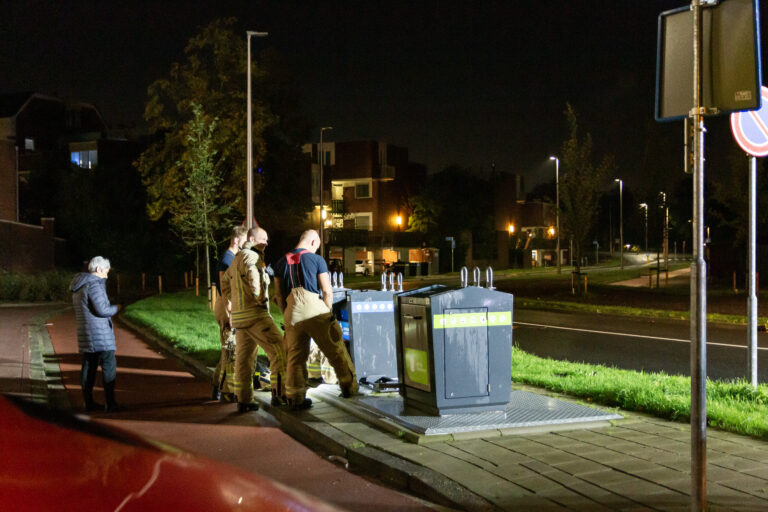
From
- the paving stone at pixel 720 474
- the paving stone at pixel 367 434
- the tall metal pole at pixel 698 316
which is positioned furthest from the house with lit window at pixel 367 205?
the tall metal pole at pixel 698 316

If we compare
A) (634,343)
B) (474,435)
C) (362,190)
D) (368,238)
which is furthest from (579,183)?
(362,190)

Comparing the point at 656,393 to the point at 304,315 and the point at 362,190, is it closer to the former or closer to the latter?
the point at 304,315

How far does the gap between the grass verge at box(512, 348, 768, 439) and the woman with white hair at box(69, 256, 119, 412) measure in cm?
485

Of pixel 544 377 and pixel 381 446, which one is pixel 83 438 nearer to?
pixel 381 446

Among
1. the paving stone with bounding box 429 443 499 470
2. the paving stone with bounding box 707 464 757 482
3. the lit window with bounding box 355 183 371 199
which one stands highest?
the lit window with bounding box 355 183 371 199

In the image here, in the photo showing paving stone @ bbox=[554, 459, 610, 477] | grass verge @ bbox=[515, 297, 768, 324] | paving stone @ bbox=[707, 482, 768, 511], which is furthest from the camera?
grass verge @ bbox=[515, 297, 768, 324]

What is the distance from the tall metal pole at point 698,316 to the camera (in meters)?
4.11

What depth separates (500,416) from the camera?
6.84 metres

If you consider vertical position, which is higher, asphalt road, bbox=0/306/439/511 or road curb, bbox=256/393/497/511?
road curb, bbox=256/393/497/511

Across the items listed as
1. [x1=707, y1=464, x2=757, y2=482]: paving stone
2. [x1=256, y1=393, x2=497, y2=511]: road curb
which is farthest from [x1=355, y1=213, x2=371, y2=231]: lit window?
[x1=707, y1=464, x2=757, y2=482]: paving stone

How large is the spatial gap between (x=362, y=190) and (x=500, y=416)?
57.9 m

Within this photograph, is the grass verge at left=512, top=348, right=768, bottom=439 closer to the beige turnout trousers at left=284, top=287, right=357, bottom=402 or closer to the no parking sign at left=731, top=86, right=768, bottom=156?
the no parking sign at left=731, top=86, right=768, bottom=156

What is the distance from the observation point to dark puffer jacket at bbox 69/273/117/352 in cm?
820

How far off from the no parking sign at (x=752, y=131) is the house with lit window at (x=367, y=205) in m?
51.8
